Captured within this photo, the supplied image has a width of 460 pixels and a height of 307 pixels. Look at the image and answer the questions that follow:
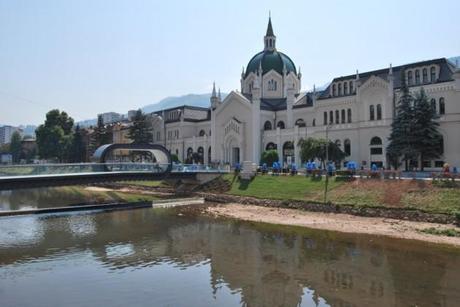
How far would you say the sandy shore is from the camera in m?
29.1

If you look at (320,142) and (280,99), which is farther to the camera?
(280,99)

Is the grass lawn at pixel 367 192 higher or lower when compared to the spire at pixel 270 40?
lower

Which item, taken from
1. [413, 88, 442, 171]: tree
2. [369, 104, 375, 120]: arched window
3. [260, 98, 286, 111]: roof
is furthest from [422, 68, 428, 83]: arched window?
[260, 98, 286, 111]: roof

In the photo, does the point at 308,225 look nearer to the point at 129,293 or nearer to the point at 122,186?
the point at 129,293

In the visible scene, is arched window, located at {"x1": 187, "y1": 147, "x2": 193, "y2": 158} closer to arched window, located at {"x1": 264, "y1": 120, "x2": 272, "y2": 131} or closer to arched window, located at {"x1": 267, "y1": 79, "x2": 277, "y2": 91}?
arched window, located at {"x1": 264, "y1": 120, "x2": 272, "y2": 131}

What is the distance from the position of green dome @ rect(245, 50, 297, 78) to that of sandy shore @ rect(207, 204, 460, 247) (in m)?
43.0

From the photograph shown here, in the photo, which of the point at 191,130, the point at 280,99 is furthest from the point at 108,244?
the point at 191,130

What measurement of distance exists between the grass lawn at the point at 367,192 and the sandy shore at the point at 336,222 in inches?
90.0

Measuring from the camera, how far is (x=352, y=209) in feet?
122

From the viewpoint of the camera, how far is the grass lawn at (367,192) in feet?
111

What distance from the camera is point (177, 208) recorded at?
45.9m

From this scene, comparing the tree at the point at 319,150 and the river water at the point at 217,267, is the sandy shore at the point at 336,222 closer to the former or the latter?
the river water at the point at 217,267

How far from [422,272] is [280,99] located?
2389 inches

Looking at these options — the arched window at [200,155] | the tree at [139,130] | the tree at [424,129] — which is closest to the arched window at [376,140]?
Answer: the tree at [424,129]
